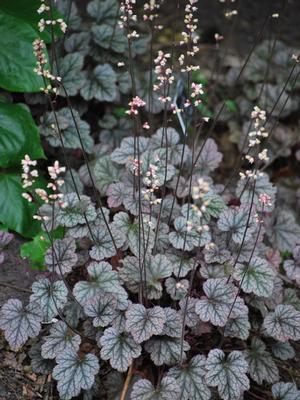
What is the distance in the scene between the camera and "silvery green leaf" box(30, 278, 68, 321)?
2203mm

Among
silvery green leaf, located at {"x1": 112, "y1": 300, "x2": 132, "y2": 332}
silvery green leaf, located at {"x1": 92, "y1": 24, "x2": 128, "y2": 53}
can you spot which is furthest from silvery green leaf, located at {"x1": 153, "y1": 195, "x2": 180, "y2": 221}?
silvery green leaf, located at {"x1": 92, "y1": 24, "x2": 128, "y2": 53}

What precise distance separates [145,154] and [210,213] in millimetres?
434

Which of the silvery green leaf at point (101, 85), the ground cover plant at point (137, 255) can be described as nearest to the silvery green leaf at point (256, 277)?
the ground cover plant at point (137, 255)

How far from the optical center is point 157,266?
235cm

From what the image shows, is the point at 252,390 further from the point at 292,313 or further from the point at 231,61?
the point at 231,61

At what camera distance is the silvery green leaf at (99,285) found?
226 centimetres

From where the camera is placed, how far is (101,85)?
317 centimetres

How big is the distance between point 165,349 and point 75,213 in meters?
0.69

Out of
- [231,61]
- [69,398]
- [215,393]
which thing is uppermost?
[231,61]

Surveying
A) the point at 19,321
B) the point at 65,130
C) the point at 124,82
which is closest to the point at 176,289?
the point at 19,321

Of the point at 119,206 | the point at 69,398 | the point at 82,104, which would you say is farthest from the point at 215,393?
the point at 82,104

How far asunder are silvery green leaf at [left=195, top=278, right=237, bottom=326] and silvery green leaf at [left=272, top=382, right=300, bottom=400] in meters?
0.36

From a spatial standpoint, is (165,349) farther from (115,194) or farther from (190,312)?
(115,194)

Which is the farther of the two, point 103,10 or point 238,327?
point 103,10
